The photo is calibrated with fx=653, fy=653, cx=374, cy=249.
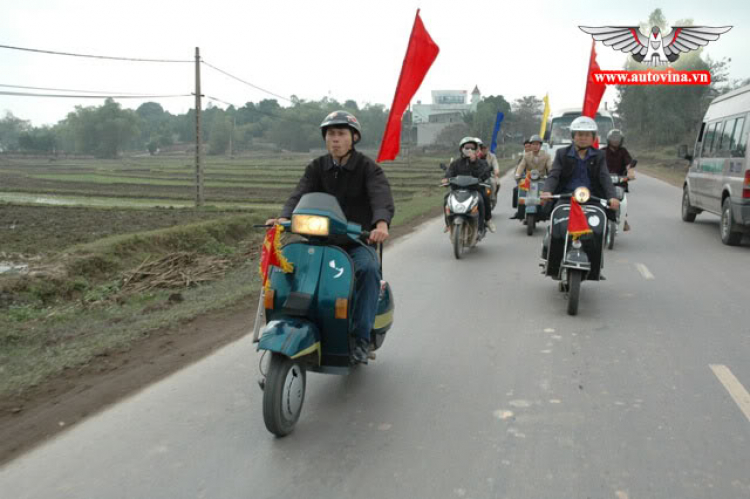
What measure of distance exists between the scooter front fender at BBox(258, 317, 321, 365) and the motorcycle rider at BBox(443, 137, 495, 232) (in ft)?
22.7

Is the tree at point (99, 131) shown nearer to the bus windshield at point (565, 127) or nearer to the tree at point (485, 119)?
the tree at point (485, 119)

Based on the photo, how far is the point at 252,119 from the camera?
108 m

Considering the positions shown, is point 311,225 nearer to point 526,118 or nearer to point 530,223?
point 530,223

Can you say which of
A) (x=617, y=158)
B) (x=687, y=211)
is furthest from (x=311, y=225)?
(x=687, y=211)

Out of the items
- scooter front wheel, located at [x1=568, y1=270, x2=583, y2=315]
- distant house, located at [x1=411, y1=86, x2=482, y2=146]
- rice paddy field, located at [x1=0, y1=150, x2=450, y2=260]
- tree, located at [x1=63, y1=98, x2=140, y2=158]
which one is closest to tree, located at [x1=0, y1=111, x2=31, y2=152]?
tree, located at [x1=63, y1=98, x2=140, y2=158]

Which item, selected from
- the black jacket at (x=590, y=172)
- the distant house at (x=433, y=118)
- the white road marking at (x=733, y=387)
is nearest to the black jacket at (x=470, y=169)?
the black jacket at (x=590, y=172)

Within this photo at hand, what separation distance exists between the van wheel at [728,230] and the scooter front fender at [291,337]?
9164 millimetres

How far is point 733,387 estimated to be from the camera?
4.26m

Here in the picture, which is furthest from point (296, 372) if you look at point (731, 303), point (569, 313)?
point (731, 303)

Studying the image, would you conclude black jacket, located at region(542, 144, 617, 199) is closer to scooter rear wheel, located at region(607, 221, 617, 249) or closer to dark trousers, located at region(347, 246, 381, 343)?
scooter rear wheel, located at region(607, 221, 617, 249)

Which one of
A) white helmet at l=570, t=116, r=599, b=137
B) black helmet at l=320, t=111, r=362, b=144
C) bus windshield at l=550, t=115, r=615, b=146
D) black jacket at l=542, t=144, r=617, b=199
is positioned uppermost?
bus windshield at l=550, t=115, r=615, b=146

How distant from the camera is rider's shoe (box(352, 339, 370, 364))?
406 cm

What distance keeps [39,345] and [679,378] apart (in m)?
5.08

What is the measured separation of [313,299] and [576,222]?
342 cm
